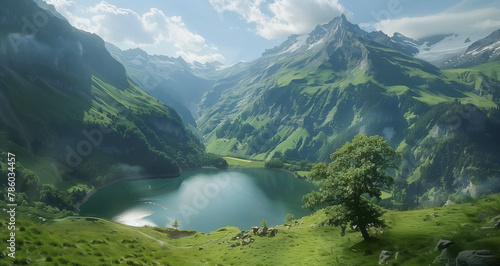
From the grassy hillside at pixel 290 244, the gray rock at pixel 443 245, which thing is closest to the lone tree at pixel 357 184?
the grassy hillside at pixel 290 244

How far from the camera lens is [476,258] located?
66.2ft

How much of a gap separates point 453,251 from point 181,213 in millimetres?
173827

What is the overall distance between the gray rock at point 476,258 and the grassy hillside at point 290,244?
0.93m

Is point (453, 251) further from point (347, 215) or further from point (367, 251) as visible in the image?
point (347, 215)

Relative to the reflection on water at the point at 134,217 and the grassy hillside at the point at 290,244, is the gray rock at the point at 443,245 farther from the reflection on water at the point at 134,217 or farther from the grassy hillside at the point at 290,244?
the reflection on water at the point at 134,217

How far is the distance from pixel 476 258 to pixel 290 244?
101 ft

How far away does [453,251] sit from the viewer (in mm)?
23453

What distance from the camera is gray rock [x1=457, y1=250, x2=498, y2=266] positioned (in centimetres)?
1974

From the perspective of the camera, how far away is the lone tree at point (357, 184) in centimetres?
3522

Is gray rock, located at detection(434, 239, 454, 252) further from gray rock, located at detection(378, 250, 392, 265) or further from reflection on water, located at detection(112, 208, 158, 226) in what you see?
reflection on water, located at detection(112, 208, 158, 226)

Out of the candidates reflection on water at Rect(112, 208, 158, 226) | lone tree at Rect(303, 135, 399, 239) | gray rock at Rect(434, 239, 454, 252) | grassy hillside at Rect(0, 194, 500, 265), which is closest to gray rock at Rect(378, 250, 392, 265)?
grassy hillside at Rect(0, 194, 500, 265)

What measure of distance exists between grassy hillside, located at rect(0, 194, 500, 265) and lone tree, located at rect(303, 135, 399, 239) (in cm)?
405

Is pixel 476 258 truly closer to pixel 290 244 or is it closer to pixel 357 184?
pixel 357 184

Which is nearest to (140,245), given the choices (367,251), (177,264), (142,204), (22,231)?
(177,264)
